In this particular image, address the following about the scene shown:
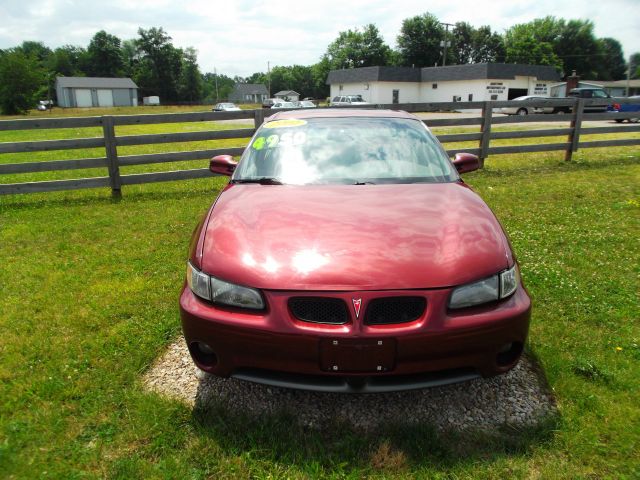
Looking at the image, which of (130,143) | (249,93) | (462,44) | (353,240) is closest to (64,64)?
(249,93)

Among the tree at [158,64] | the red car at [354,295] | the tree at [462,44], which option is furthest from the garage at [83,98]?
the red car at [354,295]

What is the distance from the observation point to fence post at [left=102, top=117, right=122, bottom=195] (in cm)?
721

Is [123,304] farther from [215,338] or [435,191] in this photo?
[435,191]

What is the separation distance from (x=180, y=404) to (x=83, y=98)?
287 feet

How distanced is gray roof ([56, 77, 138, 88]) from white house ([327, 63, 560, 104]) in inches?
1611

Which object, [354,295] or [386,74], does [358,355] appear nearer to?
[354,295]

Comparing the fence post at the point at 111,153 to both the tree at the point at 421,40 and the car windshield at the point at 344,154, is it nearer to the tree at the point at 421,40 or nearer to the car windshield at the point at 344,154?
the car windshield at the point at 344,154

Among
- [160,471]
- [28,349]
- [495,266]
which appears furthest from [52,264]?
[495,266]

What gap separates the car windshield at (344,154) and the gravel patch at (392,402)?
4.35 ft

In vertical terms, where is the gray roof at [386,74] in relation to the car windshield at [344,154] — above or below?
above

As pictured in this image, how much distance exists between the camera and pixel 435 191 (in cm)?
286

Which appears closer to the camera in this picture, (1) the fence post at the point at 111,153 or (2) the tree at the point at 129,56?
(1) the fence post at the point at 111,153

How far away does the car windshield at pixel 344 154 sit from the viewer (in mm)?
3104

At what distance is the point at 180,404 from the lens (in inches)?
97.0
